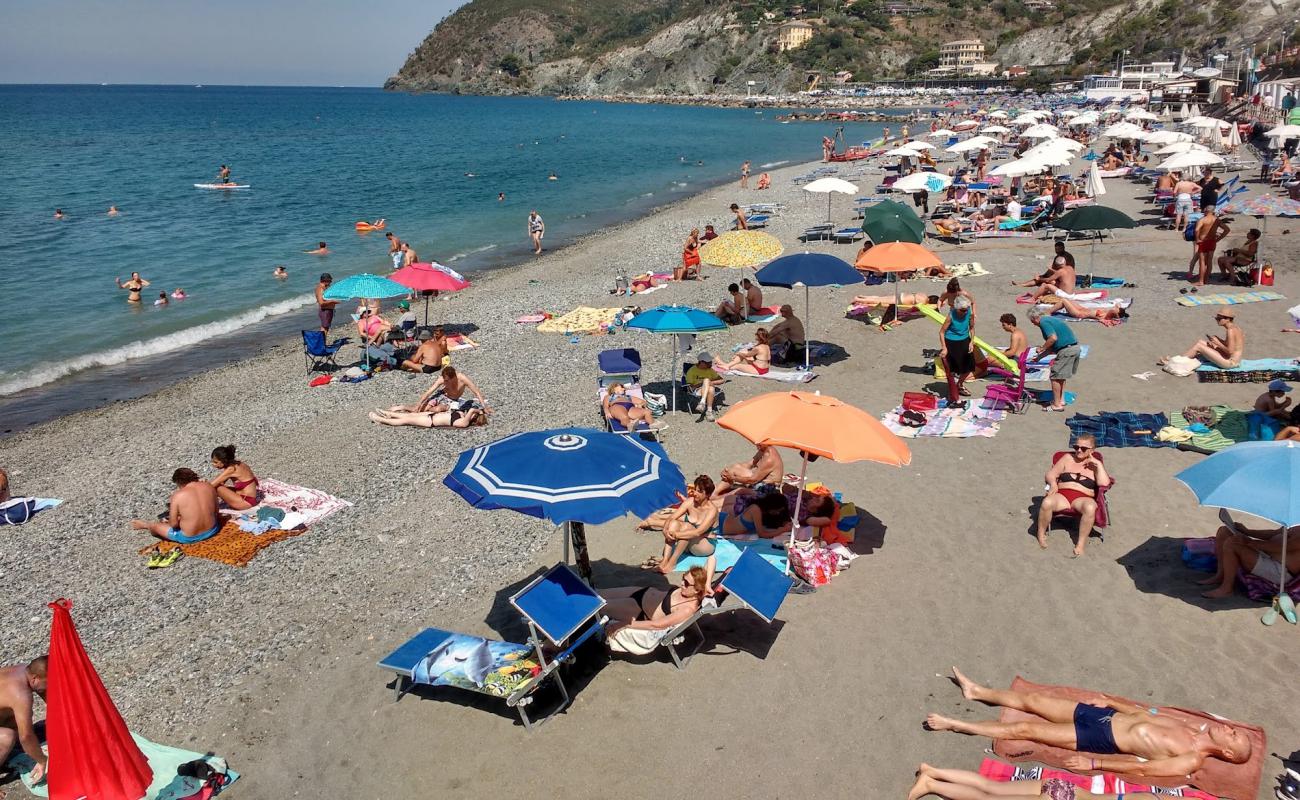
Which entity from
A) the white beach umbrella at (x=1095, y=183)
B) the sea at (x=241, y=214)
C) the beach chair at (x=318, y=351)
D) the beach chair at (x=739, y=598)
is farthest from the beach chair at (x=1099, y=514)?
the white beach umbrella at (x=1095, y=183)

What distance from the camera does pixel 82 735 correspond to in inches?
195

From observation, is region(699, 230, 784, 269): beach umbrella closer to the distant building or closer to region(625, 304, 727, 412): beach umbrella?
region(625, 304, 727, 412): beach umbrella

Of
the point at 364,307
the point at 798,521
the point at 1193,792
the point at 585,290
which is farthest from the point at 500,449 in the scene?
the point at 585,290

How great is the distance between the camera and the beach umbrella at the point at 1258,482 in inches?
228

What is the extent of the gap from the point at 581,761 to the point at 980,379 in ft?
29.4

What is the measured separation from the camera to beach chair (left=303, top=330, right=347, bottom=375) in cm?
1418

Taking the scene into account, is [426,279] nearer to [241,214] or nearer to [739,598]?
[739,598]

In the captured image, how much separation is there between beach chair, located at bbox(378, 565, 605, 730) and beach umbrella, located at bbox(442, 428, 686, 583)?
0.68 meters

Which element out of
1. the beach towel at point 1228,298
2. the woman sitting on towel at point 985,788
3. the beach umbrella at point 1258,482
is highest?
the beach umbrella at point 1258,482

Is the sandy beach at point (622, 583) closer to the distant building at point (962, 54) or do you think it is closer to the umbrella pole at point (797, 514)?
the umbrella pole at point (797, 514)

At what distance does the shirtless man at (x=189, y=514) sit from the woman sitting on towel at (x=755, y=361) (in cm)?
723

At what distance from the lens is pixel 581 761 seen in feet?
18.1

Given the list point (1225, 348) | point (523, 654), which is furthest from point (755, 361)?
point (523, 654)

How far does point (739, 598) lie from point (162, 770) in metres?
4.10
